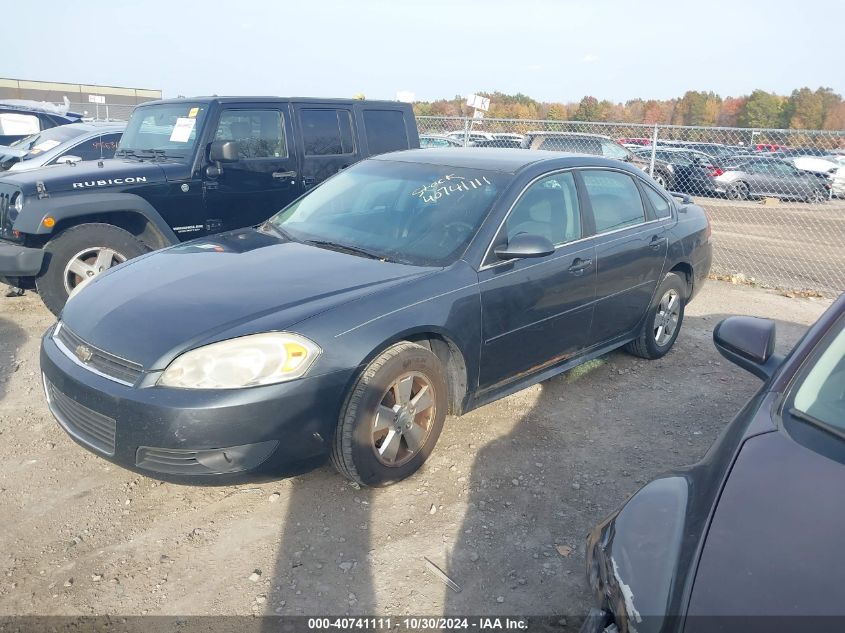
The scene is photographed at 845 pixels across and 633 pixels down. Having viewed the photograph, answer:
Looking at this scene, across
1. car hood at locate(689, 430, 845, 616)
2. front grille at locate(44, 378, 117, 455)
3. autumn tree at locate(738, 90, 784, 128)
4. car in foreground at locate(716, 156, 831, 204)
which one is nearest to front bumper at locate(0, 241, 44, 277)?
front grille at locate(44, 378, 117, 455)

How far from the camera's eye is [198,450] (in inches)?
108

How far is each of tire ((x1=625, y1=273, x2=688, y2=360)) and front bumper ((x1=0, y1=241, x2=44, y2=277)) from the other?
487 cm

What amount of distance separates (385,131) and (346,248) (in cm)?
398

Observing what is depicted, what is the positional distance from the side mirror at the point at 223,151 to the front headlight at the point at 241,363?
139 inches

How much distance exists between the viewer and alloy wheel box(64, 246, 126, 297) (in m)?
5.55

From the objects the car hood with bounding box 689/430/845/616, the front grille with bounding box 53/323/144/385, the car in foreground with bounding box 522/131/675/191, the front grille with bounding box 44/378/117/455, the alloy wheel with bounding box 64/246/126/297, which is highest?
the car in foreground with bounding box 522/131/675/191

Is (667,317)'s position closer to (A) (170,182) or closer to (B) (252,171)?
(B) (252,171)

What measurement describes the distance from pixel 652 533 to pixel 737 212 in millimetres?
17442

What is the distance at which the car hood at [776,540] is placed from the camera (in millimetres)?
1464

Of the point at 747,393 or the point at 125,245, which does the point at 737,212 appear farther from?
the point at 125,245

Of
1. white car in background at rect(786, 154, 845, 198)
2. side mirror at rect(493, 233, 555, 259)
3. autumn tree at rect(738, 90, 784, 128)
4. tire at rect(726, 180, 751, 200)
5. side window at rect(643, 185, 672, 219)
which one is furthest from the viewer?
autumn tree at rect(738, 90, 784, 128)

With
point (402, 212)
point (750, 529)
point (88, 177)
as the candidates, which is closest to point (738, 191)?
point (402, 212)

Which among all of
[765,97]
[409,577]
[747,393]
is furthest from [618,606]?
[765,97]

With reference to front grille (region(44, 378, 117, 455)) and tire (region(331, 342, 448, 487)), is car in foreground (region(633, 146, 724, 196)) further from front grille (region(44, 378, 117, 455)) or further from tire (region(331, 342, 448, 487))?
front grille (region(44, 378, 117, 455))
